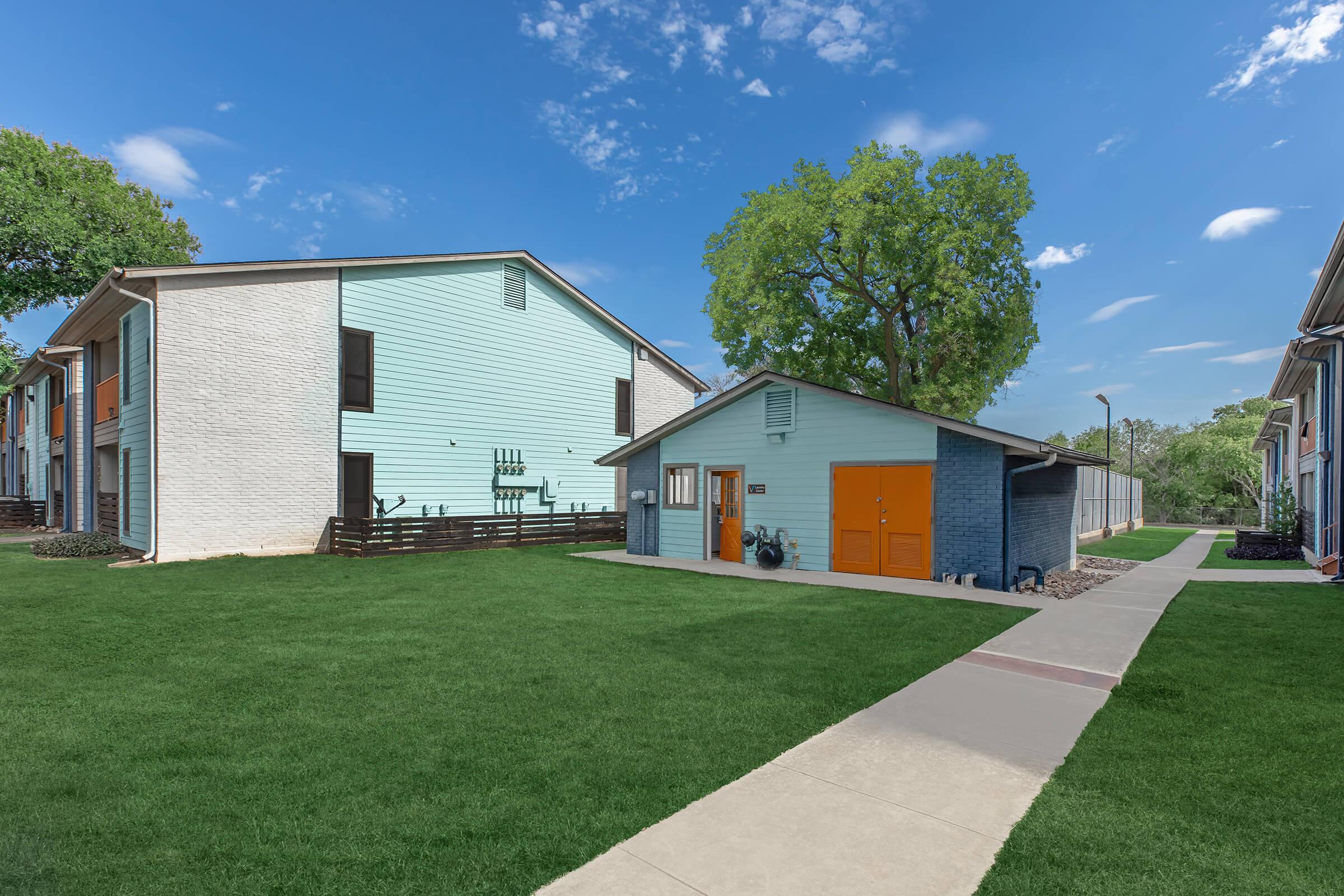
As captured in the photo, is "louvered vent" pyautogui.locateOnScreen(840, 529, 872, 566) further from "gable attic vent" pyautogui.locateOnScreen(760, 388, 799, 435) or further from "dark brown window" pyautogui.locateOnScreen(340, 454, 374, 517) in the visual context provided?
"dark brown window" pyautogui.locateOnScreen(340, 454, 374, 517)

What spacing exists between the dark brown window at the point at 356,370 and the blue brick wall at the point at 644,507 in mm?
6713

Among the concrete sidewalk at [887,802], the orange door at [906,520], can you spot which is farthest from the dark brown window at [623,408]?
the concrete sidewalk at [887,802]

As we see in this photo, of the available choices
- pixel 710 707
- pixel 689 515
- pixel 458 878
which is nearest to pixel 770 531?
pixel 689 515

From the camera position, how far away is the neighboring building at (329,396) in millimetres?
13219

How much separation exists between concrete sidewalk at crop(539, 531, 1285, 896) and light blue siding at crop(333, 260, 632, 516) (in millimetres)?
14222

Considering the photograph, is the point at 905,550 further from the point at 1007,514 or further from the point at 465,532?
the point at 465,532

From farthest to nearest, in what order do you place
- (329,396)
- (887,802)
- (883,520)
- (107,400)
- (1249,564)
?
(107,400)
(329,396)
(1249,564)
(883,520)
(887,802)

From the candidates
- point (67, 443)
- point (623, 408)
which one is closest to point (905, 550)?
point (623, 408)

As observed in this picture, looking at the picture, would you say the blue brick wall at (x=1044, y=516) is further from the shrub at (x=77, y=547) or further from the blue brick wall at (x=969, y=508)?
the shrub at (x=77, y=547)

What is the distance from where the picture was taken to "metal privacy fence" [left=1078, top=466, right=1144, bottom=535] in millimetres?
19250

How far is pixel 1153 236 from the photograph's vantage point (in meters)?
20.8

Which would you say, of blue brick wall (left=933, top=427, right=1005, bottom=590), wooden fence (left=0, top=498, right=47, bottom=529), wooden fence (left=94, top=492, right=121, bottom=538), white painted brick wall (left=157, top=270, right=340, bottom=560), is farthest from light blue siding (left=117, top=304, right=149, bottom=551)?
blue brick wall (left=933, top=427, right=1005, bottom=590)

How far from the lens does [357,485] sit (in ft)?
51.1

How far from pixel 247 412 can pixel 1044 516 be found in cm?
1661
